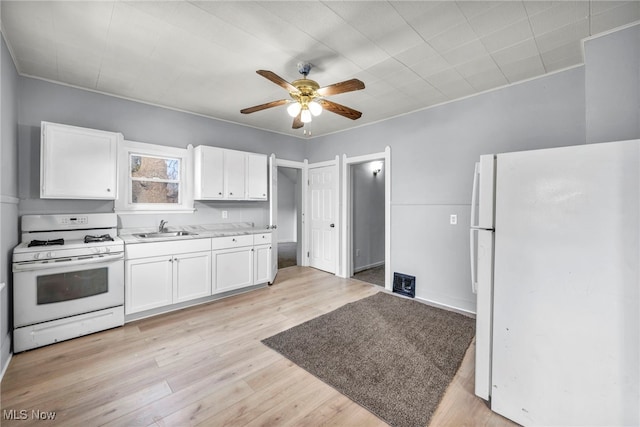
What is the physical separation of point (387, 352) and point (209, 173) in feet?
10.4

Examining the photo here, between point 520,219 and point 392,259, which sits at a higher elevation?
point 520,219

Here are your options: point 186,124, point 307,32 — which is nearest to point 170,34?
point 307,32

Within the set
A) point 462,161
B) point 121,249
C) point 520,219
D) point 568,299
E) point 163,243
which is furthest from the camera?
point 462,161

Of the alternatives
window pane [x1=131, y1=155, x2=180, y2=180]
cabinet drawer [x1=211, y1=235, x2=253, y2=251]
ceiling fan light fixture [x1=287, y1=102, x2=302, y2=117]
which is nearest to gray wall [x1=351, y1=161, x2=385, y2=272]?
cabinet drawer [x1=211, y1=235, x2=253, y2=251]

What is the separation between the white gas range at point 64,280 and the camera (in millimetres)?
2309

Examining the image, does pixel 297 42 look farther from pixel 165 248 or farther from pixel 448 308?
pixel 448 308

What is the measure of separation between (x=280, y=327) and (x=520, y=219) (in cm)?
239

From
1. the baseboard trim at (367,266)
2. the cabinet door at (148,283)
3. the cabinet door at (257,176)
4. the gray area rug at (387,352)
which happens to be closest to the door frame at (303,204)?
the cabinet door at (257,176)

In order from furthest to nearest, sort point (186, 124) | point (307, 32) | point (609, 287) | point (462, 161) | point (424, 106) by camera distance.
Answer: point (186, 124) < point (424, 106) < point (462, 161) < point (307, 32) < point (609, 287)

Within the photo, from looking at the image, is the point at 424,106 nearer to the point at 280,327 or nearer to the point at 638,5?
the point at 638,5

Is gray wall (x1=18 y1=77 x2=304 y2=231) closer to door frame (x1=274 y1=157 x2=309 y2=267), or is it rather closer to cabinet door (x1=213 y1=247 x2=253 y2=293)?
door frame (x1=274 y1=157 x2=309 y2=267)

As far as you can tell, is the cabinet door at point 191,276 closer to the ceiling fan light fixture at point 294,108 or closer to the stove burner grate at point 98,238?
the stove burner grate at point 98,238

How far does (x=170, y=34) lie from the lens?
2072mm

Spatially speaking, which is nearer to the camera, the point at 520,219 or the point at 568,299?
the point at 568,299
